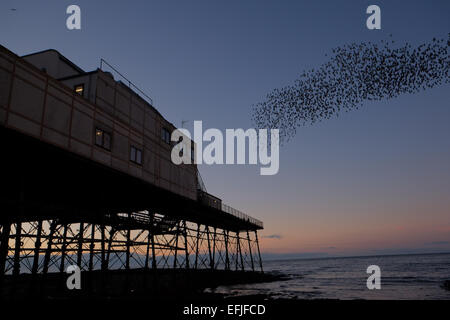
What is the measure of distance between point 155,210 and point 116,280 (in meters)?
9.09

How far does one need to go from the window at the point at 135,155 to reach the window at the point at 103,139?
2.09 metres

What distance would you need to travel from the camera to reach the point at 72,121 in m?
15.5

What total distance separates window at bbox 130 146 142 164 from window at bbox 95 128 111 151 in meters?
2.09

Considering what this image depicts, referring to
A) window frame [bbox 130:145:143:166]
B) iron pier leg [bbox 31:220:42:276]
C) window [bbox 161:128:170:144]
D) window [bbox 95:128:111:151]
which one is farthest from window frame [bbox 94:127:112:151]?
A: window [bbox 161:128:170:144]

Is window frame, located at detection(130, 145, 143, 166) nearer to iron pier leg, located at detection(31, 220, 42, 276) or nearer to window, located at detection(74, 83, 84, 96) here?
window, located at detection(74, 83, 84, 96)

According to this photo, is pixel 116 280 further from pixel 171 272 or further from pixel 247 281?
pixel 247 281

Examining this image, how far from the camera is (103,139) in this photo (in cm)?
1748

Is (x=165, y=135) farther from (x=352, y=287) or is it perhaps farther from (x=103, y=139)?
(x=352, y=287)

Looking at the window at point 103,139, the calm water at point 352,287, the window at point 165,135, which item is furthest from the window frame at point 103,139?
the calm water at point 352,287

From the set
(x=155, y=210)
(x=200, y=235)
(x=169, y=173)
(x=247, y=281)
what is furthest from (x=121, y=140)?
(x=247, y=281)

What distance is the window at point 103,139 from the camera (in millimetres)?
17094

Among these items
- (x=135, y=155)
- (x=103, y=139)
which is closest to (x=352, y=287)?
(x=135, y=155)

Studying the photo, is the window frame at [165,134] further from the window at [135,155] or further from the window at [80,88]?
the window at [80,88]

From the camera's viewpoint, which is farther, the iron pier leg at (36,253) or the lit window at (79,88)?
the lit window at (79,88)
